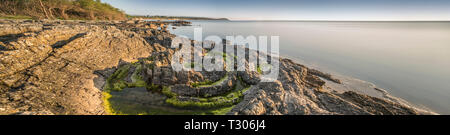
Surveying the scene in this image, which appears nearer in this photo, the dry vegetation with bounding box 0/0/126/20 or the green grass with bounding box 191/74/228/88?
the green grass with bounding box 191/74/228/88

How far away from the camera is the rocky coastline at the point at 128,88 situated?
12.5 meters

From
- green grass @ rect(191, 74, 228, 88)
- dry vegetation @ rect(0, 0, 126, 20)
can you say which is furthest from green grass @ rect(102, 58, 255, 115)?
dry vegetation @ rect(0, 0, 126, 20)

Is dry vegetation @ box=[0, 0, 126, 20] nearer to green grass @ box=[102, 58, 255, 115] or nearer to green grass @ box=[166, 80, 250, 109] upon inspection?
green grass @ box=[102, 58, 255, 115]

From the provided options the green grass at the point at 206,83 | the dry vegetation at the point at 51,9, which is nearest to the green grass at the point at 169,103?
the green grass at the point at 206,83

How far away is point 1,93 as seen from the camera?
39.0 feet

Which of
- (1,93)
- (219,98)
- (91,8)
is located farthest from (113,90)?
(91,8)

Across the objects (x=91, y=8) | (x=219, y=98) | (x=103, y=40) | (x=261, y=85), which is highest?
(x=91, y=8)

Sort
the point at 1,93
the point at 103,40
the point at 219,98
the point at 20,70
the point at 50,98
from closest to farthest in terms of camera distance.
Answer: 1. the point at 1,93
2. the point at 50,98
3. the point at 20,70
4. the point at 219,98
5. the point at 103,40

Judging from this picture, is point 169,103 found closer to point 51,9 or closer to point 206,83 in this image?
point 206,83

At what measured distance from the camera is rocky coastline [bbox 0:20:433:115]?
41.1 ft

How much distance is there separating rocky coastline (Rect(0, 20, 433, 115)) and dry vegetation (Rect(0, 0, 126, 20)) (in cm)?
4578

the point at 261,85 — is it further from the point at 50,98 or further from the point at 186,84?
the point at 50,98

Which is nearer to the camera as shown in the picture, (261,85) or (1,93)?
(1,93)

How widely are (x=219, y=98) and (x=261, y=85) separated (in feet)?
15.4
